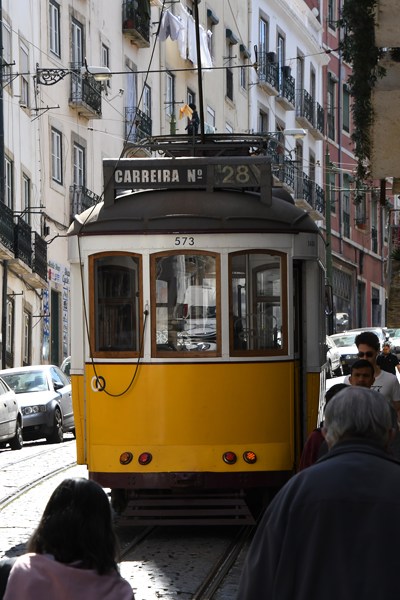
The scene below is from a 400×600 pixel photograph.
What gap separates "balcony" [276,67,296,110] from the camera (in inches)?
2176

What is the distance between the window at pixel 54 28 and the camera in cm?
3844

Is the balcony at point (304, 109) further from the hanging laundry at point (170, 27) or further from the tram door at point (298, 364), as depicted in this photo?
the tram door at point (298, 364)

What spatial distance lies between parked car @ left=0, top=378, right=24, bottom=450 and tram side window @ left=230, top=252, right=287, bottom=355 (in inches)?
473

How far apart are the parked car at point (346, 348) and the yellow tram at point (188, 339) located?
27.5 m

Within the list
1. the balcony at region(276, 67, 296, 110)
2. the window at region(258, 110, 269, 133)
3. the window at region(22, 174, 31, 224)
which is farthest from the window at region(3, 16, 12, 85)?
the balcony at region(276, 67, 296, 110)

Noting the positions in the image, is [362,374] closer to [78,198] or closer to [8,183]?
[8,183]

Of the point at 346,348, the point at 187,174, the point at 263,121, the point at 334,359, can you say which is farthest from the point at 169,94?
the point at 187,174

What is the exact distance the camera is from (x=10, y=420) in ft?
82.5

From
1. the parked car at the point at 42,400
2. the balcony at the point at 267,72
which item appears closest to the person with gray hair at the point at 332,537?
the parked car at the point at 42,400

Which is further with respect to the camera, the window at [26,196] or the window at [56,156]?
the window at [56,156]

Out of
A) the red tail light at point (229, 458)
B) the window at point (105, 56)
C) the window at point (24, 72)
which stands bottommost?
the red tail light at point (229, 458)

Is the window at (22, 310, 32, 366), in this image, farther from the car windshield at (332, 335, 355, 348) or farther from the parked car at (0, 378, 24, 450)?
the parked car at (0, 378, 24, 450)

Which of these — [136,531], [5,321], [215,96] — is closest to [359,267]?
[215,96]

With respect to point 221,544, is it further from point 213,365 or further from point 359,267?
point 359,267
